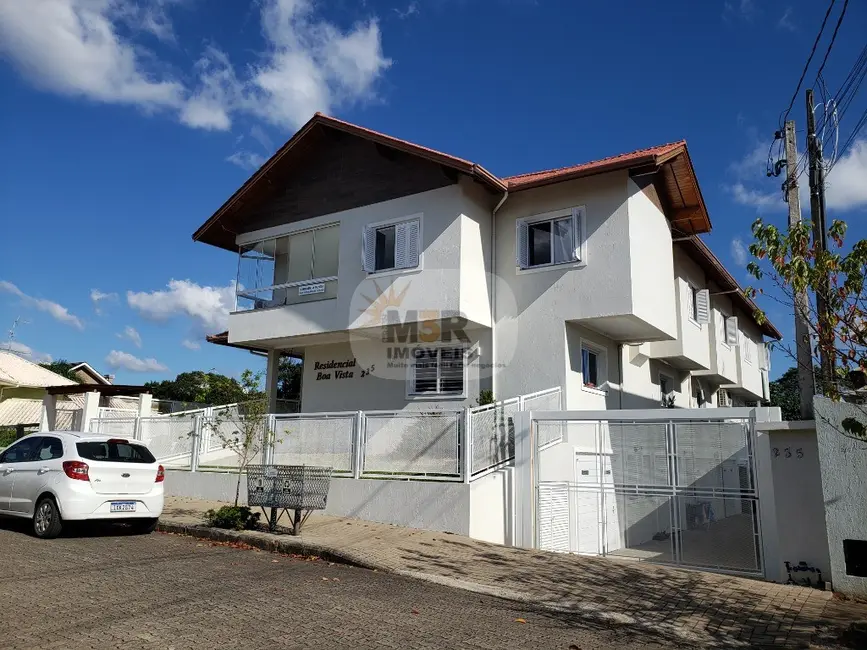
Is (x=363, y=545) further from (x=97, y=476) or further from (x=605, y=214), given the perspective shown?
Result: (x=605, y=214)

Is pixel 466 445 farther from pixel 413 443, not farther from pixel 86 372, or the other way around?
pixel 86 372

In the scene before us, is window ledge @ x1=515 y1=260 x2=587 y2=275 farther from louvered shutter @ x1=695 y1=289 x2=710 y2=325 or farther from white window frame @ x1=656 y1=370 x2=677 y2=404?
louvered shutter @ x1=695 y1=289 x2=710 y2=325

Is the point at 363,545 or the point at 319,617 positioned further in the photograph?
the point at 363,545

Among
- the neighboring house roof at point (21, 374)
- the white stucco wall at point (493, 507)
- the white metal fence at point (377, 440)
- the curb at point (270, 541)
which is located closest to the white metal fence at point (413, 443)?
the white metal fence at point (377, 440)

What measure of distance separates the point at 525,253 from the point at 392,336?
382 cm

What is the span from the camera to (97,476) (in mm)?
10164

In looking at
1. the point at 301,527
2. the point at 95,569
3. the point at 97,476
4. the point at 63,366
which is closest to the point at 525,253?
the point at 301,527

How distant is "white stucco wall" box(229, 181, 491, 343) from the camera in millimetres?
14906

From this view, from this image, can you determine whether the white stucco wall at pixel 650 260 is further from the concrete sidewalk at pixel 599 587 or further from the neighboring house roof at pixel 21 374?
the neighboring house roof at pixel 21 374

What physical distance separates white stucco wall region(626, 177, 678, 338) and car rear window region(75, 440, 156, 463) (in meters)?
9.72

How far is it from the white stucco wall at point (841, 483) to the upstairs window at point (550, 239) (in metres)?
7.10

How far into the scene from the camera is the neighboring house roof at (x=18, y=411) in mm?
32625

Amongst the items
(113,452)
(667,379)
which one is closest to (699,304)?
(667,379)

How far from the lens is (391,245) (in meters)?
16.4
